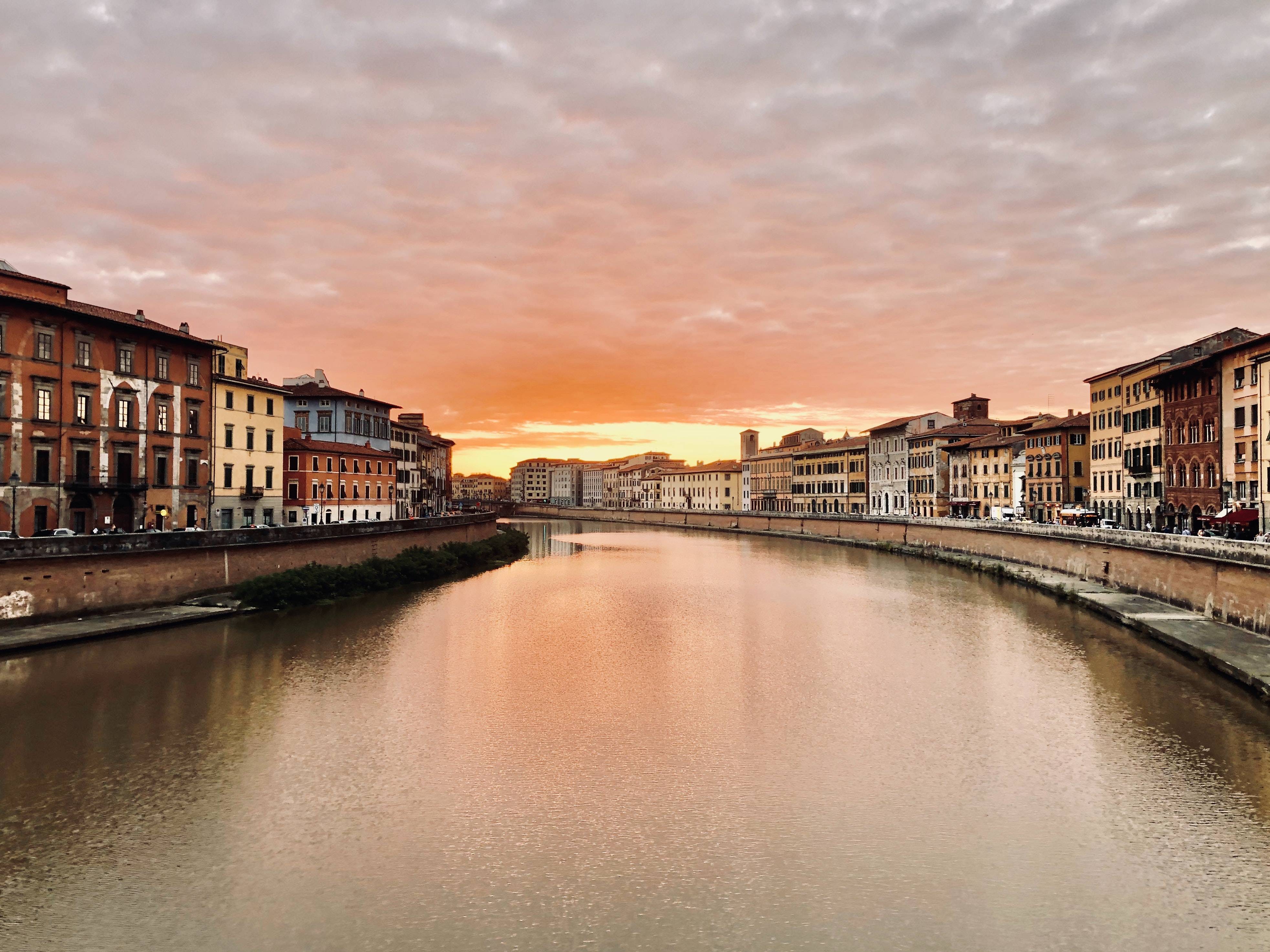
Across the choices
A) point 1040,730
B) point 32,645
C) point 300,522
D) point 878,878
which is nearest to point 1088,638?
Answer: point 1040,730

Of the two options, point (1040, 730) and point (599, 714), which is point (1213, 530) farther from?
point (599, 714)

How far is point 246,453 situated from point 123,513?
10355 mm

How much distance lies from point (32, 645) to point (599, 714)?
18.7 meters

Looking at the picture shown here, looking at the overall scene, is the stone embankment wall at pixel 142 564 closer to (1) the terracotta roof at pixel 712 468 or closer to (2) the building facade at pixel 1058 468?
(2) the building facade at pixel 1058 468

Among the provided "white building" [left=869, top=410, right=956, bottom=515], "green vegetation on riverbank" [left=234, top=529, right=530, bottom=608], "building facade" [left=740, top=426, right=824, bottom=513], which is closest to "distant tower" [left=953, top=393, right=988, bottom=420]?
"white building" [left=869, top=410, right=956, bottom=515]

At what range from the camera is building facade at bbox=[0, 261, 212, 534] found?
3509cm

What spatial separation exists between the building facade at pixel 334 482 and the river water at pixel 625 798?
3171 cm

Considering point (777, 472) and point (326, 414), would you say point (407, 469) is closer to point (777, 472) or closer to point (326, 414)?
point (326, 414)

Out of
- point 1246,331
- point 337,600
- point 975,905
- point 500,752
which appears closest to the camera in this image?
point 975,905

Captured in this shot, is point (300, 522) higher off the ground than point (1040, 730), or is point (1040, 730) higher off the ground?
point (300, 522)

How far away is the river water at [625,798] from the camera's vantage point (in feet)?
37.1

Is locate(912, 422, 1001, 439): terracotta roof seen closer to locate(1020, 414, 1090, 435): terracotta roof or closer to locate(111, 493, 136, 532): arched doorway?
locate(1020, 414, 1090, 435): terracotta roof

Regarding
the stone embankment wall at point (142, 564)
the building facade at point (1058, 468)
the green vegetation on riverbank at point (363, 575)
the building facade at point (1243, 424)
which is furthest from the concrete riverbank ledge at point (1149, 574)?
the stone embankment wall at point (142, 564)

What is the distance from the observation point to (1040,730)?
65.7ft
